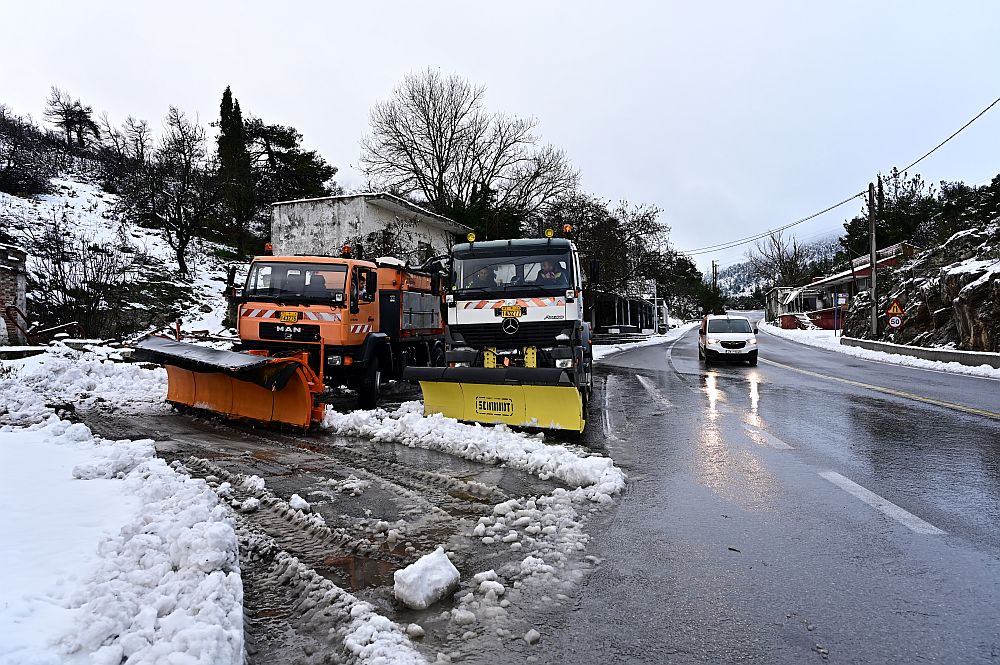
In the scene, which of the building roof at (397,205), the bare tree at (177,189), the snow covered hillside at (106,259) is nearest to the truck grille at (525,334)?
the snow covered hillside at (106,259)

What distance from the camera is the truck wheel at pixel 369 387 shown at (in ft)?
35.7

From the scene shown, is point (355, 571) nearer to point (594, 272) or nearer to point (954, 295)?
point (594, 272)

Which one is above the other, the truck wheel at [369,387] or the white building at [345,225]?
the white building at [345,225]

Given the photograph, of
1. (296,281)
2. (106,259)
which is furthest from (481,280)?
(106,259)

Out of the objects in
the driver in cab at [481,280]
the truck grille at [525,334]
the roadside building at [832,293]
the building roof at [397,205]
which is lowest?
the truck grille at [525,334]

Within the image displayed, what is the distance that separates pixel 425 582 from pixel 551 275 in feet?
22.5

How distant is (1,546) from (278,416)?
5.56 m

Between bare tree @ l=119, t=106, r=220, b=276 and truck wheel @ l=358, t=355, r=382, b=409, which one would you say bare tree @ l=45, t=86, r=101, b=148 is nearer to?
bare tree @ l=119, t=106, r=220, b=276

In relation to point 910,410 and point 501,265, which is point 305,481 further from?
point 910,410

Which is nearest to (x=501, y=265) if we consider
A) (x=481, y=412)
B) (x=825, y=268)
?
(x=481, y=412)

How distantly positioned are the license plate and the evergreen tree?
105 ft

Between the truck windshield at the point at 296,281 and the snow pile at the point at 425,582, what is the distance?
7.48 m

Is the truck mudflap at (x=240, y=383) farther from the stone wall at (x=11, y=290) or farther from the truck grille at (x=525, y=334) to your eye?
the stone wall at (x=11, y=290)

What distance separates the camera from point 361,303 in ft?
35.8
